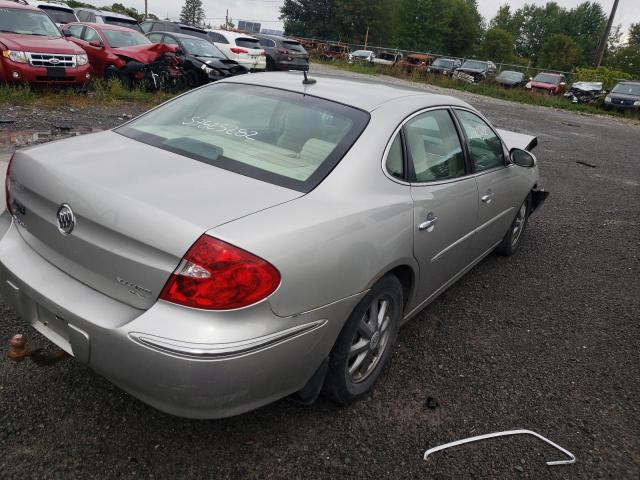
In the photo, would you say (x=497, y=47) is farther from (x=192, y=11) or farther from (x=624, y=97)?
(x=192, y=11)

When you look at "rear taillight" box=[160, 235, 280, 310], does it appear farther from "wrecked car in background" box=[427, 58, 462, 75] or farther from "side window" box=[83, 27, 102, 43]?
"wrecked car in background" box=[427, 58, 462, 75]

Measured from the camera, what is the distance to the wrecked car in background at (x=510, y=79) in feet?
90.5

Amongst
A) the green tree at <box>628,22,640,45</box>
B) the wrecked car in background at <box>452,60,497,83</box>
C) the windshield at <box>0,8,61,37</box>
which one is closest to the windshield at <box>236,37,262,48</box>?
the windshield at <box>0,8,61,37</box>

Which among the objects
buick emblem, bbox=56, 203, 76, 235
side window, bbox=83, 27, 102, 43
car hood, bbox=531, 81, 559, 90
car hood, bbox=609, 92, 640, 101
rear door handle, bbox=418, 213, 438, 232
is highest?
side window, bbox=83, 27, 102, 43

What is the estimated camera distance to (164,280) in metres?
1.87

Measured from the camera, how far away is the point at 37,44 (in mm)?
9281

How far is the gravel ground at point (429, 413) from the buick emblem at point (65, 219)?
87 cm

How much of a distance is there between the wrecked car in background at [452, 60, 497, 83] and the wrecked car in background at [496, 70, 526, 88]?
0.83 meters

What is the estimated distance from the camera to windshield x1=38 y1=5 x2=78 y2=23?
17.9 meters

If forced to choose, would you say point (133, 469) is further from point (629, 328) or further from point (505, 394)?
point (629, 328)

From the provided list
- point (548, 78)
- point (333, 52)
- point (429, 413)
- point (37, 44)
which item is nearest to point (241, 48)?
point (37, 44)

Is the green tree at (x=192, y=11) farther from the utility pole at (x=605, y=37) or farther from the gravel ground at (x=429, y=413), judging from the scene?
the gravel ground at (x=429, y=413)

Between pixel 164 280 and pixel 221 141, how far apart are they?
1.01 meters

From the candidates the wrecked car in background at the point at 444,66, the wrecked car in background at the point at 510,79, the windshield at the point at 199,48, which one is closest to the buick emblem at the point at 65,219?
the windshield at the point at 199,48
